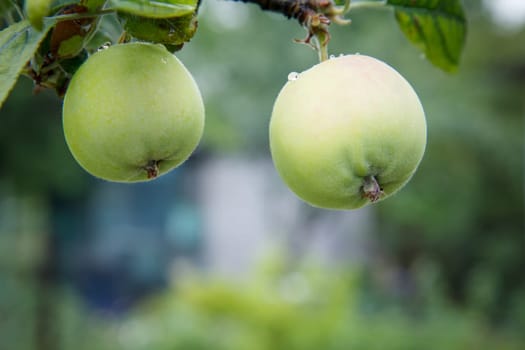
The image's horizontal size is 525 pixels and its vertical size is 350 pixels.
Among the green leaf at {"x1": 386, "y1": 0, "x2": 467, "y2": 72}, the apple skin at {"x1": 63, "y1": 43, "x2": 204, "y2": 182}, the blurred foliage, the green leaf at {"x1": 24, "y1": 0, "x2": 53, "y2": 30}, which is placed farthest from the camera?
the blurred foliage

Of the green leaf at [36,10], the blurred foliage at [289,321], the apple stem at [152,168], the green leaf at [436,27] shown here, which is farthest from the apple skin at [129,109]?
the blurred foliage at [289,321]

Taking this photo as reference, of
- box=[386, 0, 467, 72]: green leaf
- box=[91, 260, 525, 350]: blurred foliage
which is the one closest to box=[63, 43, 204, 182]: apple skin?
box=[386, 0, 467, 72]: green leaf

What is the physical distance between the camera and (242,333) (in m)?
3.86

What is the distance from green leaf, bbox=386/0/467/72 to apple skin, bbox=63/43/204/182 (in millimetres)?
341

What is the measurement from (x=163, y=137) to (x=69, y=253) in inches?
282

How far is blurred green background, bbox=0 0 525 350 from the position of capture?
Answer: 3.74 meters

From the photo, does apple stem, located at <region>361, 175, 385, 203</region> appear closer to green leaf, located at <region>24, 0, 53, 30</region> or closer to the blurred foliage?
green leaf, located at <region>24, 0, 53, 30</region>

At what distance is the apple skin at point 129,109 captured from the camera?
52cm

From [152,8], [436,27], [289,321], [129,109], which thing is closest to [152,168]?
[129,109]

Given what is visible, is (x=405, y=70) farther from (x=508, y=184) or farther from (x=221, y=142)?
(x=221, y=142)

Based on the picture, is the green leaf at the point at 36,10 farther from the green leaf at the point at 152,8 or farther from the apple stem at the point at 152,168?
the apple stem at the point at 152,168

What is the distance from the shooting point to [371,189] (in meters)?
0.57

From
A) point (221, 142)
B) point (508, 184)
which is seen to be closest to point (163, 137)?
point (221, 142)

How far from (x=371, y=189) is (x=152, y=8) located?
0.24 m
